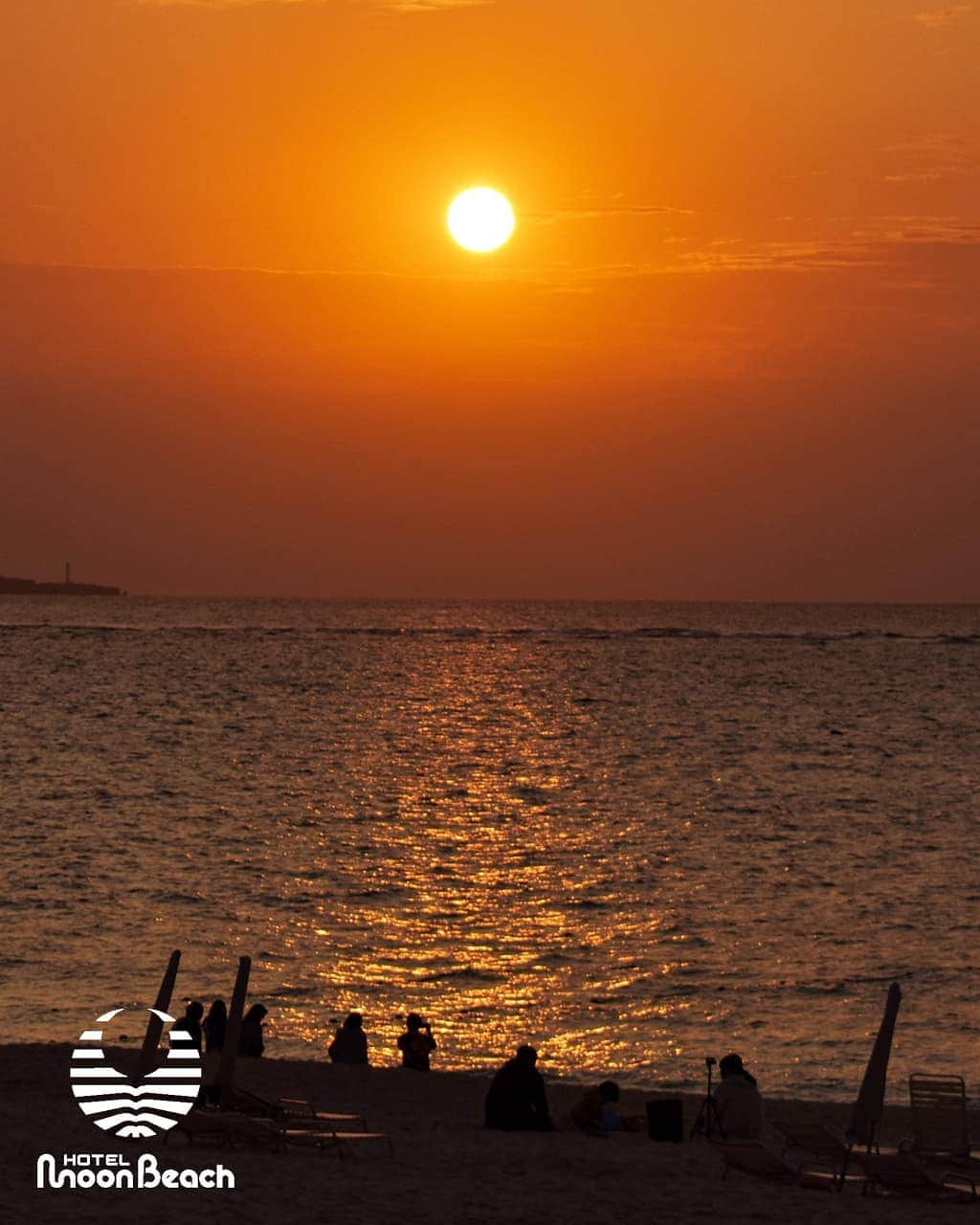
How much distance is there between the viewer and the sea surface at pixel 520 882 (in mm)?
29469

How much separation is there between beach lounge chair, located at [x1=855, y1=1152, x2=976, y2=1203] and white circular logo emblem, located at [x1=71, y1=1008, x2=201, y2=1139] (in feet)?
21.4

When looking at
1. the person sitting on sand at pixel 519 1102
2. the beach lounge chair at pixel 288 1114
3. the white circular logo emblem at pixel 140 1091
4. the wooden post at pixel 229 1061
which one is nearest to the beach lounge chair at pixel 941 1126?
the person sitting on sand at pixel 519 1102

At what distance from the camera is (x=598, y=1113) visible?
785 inches

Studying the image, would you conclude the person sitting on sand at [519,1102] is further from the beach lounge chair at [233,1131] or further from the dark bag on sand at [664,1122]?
the beach lounge chair at [233,1131]

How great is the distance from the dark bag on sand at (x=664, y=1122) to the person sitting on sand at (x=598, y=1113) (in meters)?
0.39

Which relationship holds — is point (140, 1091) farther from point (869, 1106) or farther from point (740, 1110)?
point (869, 1106)

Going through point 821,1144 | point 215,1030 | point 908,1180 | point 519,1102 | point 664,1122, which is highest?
point 215,1030

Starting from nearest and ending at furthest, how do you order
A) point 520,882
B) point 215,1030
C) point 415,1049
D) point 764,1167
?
point 764,1167 → point 215,1030 → point 415,1049 → point 520,882

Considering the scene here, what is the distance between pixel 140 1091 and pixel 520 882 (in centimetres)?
2782

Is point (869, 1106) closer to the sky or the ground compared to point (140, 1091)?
closer to the sky

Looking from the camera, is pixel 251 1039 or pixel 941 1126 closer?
pixel 941 1126

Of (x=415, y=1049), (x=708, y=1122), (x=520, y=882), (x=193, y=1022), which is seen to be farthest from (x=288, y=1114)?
(x=520, y=882)

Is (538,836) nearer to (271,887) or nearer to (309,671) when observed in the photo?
(271,887)

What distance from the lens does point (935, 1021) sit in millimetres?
30094
